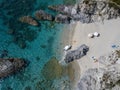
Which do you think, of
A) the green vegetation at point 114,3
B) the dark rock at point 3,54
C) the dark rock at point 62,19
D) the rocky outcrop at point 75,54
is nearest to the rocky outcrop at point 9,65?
the dark rock at point 3,54

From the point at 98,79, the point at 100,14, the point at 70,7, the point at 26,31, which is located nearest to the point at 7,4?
→ the point at 26,31

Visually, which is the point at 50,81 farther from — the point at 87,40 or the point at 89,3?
the point at 89,3

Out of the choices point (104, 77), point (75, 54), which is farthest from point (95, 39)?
point (104, 77)

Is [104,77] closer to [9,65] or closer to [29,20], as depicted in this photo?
[9,65]

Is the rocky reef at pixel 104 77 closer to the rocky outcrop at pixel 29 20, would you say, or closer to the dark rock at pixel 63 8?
the dark rock at pixel 63 8

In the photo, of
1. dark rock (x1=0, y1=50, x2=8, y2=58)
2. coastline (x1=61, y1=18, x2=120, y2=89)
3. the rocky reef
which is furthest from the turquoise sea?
the rocky reef

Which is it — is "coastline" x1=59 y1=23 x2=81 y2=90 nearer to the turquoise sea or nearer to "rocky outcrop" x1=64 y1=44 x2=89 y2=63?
the turquoise sea
